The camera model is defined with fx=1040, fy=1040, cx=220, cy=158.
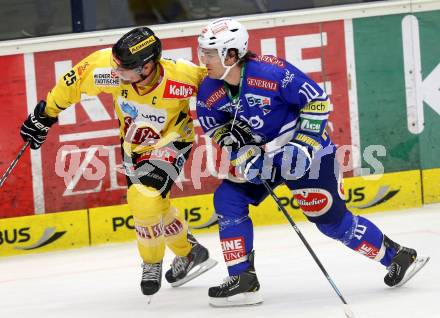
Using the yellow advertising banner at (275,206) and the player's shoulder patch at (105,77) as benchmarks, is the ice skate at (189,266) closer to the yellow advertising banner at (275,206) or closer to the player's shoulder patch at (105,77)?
the player's shoulder patch at (105,77)

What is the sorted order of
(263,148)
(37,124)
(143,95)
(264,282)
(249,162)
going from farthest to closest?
(264,282) < (37,124) < (143,95) < (263,148) < (249,162)

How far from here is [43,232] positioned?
644 cm

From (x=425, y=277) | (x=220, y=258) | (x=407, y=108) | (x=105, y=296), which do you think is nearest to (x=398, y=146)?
(x=407, y=108)

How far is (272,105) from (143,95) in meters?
0.64

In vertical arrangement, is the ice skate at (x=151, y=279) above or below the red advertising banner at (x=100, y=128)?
below

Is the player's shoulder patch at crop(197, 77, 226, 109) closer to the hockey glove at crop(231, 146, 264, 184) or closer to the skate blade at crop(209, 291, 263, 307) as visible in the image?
the hockey glove at crop(231, 146, 264, 184)

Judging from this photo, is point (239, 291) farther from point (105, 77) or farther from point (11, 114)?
point (11, 114)

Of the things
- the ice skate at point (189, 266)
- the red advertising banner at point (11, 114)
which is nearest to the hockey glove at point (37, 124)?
the ice skate at point (189, 266)

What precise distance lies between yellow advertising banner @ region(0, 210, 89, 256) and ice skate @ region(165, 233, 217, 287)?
1367 millimetres

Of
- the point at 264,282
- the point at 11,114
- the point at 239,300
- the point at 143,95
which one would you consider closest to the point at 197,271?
the point at 264,282

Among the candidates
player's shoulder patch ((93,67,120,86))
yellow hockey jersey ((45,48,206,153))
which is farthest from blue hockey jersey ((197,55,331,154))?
player's shoulder patch ((93,67,120,86))

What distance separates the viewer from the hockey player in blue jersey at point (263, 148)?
177 inches

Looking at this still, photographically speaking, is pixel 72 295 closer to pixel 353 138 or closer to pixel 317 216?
pixel 317 216

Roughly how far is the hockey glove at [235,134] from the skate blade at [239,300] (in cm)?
66
